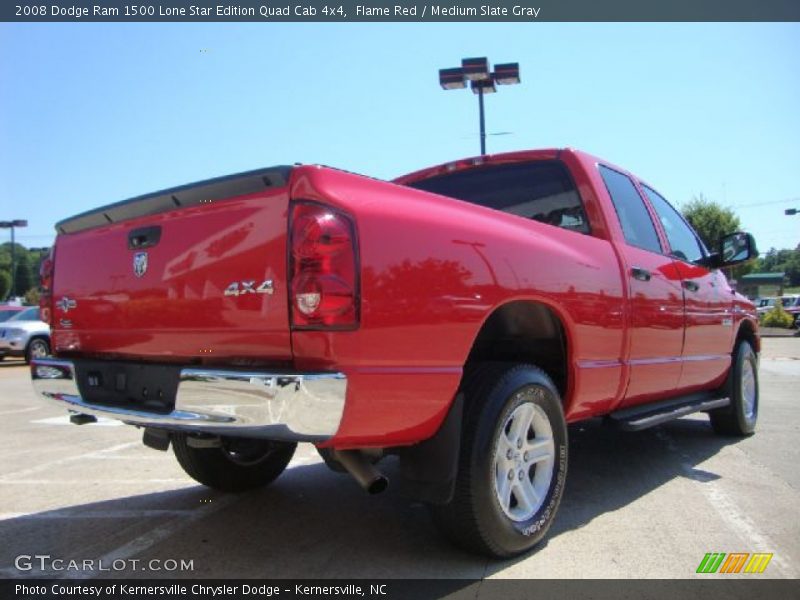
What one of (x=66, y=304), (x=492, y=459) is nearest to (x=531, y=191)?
(x=492, y=459)

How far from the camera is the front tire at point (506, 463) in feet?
8.99

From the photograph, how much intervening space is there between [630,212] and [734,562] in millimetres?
2297

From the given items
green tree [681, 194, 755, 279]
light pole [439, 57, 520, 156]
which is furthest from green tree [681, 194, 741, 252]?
light pole [439, 57, 520, 156]

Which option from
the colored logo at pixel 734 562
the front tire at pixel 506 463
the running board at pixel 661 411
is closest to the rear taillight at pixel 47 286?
the front tire at pixel 506 463

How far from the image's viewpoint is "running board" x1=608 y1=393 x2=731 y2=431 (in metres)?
3.83

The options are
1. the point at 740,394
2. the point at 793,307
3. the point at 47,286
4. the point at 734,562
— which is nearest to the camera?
the point at 734,562

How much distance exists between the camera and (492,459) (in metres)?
2.79

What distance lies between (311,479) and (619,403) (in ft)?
6.81

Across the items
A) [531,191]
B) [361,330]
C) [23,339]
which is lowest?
[23,339]

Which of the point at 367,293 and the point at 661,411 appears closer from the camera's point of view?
the point at 367,293

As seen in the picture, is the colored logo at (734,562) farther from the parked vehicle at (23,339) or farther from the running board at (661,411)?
the parked vehicle at (23,339)

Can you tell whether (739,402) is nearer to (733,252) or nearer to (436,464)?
(733,252)

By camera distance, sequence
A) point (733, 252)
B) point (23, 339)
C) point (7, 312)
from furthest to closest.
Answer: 1. point (7, 312)
2. point (23, 339)
3. point (733, 252)

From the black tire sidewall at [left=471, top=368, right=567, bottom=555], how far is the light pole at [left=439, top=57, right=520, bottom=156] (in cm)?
976
